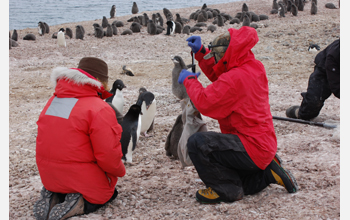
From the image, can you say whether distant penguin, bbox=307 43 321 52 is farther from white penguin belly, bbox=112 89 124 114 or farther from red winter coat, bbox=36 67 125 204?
red winter coat, bbox=36 67 125 204

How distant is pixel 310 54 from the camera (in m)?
8.60

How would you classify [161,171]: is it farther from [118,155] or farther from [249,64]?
[249,64]

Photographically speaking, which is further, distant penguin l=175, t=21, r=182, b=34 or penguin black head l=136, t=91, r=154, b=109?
distant penguin l=175, t=21, r=182, b=34

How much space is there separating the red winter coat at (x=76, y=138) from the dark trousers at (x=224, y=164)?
622 millimetres

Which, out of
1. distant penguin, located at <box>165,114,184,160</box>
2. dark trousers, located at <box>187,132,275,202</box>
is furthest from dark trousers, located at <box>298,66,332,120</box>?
dark trousers, located at <box>187,132,275,202</box>

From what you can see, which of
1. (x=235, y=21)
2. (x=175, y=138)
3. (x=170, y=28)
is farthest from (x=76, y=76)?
(x=235, y=21)

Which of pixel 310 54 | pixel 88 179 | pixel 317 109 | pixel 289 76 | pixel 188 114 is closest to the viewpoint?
pixel 88 179

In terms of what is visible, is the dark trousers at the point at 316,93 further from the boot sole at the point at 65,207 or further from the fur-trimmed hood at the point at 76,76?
the boot sole at the point at 65,207

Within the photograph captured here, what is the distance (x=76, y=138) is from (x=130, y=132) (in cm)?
154

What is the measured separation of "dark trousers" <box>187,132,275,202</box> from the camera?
2480 millimetres

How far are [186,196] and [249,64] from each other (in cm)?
119

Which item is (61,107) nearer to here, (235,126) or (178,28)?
(235,126)

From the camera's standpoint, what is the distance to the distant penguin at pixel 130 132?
3.74m

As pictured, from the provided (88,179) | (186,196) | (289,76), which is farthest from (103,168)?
(289,76)
